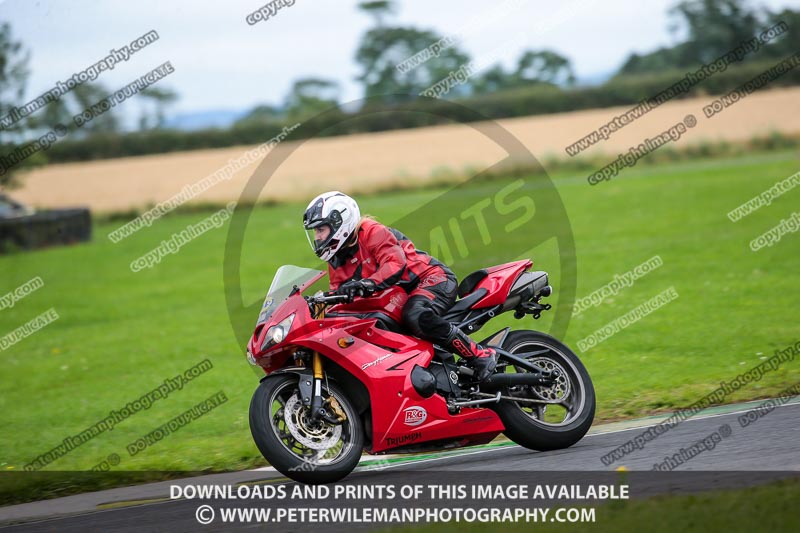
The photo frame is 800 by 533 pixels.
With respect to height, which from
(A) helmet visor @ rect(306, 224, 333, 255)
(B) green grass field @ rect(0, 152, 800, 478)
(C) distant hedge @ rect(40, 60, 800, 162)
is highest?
(A) helmet visor @ rect(306, 224, 333, 255)

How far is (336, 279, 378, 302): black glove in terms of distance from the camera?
22.9 feet

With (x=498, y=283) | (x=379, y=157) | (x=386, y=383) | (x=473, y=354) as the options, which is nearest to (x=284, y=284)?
(x=386, y=383)

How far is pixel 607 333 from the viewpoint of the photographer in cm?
1331

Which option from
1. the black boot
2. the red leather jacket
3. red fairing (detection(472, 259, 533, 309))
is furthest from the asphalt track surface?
the red leather jacket

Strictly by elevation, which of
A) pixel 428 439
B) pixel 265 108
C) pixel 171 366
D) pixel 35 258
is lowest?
pixel 265 108

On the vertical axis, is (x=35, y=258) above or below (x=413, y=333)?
below

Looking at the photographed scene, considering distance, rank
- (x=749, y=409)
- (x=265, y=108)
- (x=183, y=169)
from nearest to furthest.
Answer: (x=749, y=409) → (x=183, y=169) → (x=265, y=108)

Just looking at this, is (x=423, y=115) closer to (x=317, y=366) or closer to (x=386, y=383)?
(x=386, y=383)

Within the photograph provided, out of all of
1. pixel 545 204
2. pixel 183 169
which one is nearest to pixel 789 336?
pixel 545 204

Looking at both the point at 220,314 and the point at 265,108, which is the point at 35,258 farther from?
the point at 265,108

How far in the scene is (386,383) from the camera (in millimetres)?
7098

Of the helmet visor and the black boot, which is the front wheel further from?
the helmet visor

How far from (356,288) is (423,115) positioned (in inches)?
2157

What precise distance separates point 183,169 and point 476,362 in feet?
156
